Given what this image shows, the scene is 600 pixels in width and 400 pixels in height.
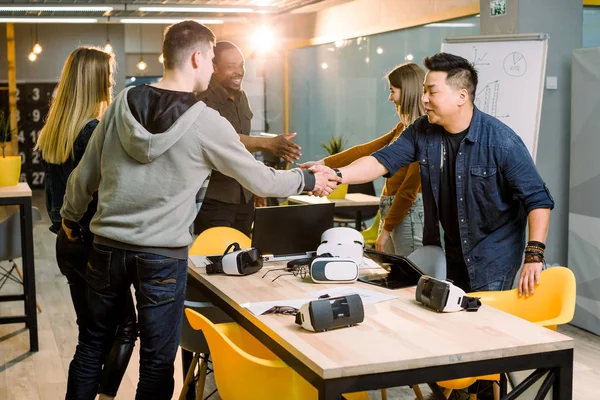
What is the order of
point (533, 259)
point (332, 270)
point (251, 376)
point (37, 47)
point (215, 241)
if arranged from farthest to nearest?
point (37, 47) < point (215, 241) < point (533, 259) < point (332, 270) < point (251, 376)

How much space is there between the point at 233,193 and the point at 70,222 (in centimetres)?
142

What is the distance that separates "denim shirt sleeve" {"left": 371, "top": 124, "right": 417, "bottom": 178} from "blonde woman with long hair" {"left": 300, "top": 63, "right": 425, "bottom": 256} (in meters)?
0.60

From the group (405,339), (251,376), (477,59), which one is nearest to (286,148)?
(251,376)

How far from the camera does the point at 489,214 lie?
3.37m

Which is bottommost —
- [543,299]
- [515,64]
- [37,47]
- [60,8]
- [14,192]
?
[543,299]

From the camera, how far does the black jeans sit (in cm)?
330

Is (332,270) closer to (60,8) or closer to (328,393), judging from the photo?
(328,393)

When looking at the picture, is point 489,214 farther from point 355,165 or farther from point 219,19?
point 219,19

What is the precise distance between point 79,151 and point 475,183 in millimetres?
1698

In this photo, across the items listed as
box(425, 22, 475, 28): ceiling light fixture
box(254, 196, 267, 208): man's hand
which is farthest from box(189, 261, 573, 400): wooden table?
box(425, 22, 475, 28): ceiling light fixture

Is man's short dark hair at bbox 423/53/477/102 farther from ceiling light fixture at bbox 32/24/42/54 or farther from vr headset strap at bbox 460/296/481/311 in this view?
ceiling light fixture at bbox 32/24/42/54

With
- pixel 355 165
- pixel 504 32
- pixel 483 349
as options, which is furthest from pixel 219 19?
pixel 483 349

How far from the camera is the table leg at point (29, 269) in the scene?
4949mm

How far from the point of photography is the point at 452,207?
3.46m
